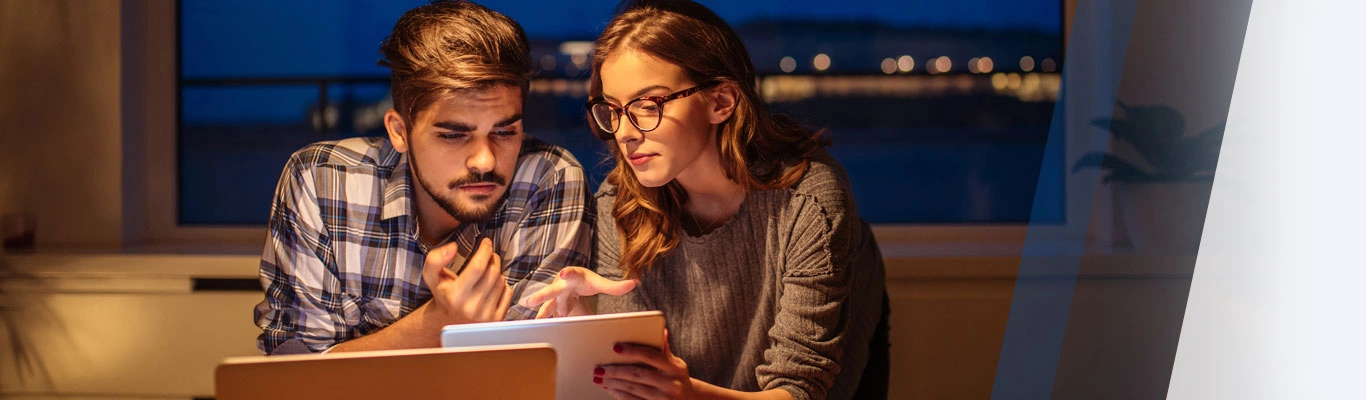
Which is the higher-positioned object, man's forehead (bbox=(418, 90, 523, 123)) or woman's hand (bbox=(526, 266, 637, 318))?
man's forehead (bbox=(418, 90, 523, 123))

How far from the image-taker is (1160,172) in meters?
1.11

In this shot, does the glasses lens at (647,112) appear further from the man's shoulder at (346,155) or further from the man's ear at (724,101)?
the man's shoulder at (346,155)

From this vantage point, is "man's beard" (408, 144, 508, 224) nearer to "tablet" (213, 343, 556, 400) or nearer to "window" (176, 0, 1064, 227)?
"tablet" (213, 343, 556, 400)

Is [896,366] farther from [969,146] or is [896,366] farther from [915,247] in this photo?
[969,146]

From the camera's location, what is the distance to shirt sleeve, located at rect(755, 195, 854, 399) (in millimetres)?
1621

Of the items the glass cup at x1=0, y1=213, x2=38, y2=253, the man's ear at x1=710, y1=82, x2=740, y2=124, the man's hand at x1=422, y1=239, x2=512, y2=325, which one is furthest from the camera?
the glass cup at x1=0, y1=213, x2=38, y2=253

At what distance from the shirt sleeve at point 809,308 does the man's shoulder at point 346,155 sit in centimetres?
69

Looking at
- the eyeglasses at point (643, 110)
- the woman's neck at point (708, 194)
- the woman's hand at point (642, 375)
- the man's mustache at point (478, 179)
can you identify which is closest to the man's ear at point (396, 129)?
the man's mustache at point (478, 179)

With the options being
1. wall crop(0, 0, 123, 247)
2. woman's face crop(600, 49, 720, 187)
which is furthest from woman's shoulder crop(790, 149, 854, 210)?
wall crop(0, 0, 123, 247)

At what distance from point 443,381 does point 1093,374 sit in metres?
0.72

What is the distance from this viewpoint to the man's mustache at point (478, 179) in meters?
1.62

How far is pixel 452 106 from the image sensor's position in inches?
62.3

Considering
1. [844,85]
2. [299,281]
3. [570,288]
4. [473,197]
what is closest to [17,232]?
[299,281]

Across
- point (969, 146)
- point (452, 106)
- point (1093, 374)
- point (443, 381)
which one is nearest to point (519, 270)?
point (452, 106)
